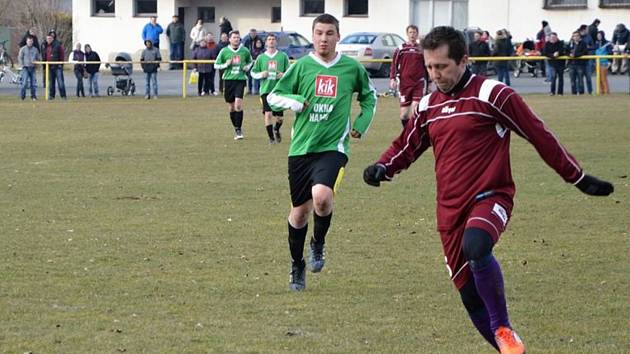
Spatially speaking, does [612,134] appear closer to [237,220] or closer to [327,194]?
[237,220]

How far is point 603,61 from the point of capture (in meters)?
34.6

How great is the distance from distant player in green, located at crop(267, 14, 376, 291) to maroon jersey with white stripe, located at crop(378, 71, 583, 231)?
8.57 ft

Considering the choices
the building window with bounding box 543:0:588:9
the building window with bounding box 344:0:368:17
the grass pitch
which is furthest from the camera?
the building window with bounding box 344:0:368:17

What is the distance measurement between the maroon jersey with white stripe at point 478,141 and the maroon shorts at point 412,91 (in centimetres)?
1598

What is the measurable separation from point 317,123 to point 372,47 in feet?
113

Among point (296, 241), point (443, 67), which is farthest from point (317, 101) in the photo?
point (443, 67)

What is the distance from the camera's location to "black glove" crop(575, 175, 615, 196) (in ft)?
20.0

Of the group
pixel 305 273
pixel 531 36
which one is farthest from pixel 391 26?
pixel 305 273

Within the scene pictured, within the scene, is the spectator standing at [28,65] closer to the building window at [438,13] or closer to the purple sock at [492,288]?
the building window at [438,13]

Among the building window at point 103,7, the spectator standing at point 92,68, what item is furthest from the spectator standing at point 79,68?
the building window at point 103,7

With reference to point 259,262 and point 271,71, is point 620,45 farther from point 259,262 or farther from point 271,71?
point 259,262

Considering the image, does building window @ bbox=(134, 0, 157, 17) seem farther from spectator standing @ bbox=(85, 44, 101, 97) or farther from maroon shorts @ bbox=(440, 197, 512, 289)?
maroon shorts @ bbox=(440, 197, 512, 289)

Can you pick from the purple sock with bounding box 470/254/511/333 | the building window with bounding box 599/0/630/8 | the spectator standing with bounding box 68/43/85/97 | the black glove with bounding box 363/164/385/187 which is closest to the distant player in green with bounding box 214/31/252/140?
the spectator standing with bounding box 68/43/85/97

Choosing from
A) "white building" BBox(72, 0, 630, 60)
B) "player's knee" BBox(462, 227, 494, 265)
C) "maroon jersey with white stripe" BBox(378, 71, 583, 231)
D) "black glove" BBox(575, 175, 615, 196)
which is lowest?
"player's knee" BBox(462, 227, 494, 265)
